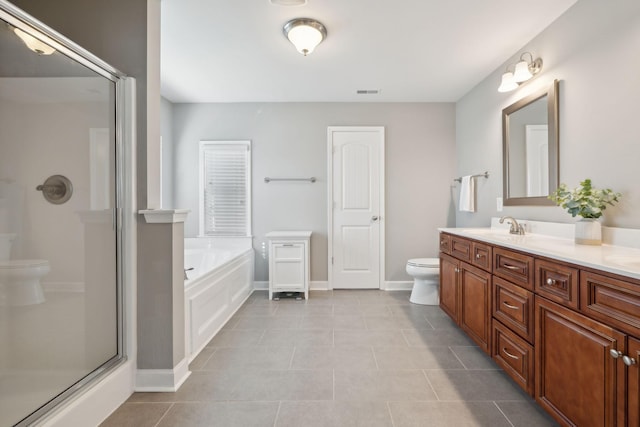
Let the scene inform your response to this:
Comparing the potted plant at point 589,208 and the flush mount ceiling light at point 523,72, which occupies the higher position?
the flush mount ceiling light at point 523,72

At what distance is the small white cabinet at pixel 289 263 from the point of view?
360 cm

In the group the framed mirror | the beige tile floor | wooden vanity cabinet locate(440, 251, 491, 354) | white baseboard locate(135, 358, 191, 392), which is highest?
the framed mirror

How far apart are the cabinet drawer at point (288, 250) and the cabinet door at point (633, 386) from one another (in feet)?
9.31

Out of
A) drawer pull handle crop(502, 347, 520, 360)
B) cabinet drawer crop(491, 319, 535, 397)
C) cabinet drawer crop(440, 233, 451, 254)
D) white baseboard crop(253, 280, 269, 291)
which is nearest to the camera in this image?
cabinet drawer crop(491, 319, 535, 397)

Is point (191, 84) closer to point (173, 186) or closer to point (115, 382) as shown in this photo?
point (173, 186)

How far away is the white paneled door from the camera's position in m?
3.99

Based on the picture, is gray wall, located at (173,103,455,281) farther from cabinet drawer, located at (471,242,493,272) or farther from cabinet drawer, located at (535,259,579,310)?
cabinet drawer, located at (535,259,579,310)

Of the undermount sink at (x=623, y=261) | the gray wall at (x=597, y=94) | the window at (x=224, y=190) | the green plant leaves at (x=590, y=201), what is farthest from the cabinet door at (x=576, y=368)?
the window at (x=224, y=190)

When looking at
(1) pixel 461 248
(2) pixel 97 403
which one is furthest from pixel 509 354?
(2) pixel 97 403

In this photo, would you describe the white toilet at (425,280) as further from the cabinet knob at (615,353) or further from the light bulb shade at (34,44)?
the light bulb shade at (34,44)

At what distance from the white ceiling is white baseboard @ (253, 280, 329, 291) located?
2.30m

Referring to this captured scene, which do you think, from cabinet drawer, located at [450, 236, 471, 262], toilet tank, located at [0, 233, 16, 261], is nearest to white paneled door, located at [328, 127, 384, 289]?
cabinet drawer, located at [450, 236, 471, 262]

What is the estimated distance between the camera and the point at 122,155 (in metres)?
1.81

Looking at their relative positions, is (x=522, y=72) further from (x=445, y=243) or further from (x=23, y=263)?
(x=23, y=263)
